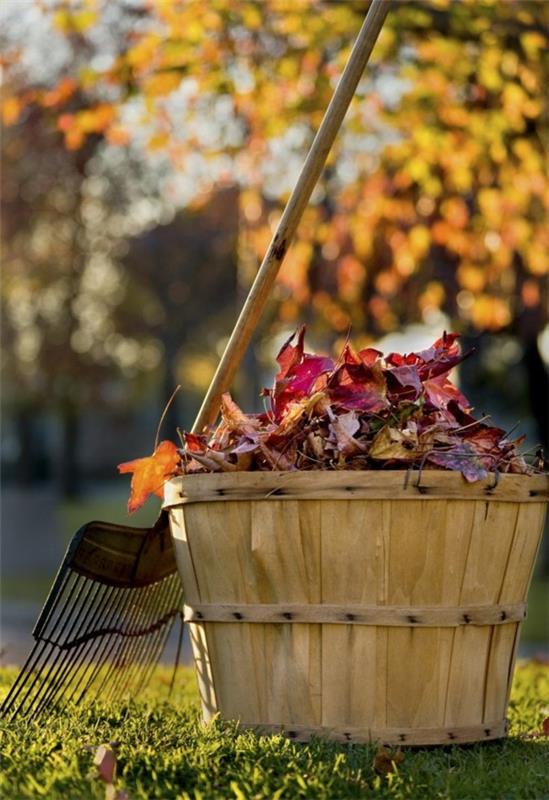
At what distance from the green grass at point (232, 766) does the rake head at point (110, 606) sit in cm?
19

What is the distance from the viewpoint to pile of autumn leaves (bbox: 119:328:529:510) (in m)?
3.55

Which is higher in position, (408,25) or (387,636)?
(408,25)

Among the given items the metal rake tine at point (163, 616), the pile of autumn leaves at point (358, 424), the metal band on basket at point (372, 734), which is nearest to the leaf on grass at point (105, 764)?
the metal band on basket at point (372, 734)

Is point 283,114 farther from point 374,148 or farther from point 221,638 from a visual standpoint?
point 221,638

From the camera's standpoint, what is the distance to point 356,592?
347cm

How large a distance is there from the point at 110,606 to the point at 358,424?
1.16m

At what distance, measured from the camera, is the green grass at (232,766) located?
9.76ft

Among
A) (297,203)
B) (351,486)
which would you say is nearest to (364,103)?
(297,203)

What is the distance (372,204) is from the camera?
9883 millimetres

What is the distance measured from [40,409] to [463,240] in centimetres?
2072

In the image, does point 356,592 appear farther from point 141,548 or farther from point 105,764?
point 141,548

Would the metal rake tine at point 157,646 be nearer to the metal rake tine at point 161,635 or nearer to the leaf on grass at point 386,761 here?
the metal rake tine at point 161,635

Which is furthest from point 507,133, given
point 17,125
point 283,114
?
point 17,125

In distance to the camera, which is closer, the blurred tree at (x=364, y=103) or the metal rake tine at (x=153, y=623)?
the metal rake tine at (x=153, y=623)
